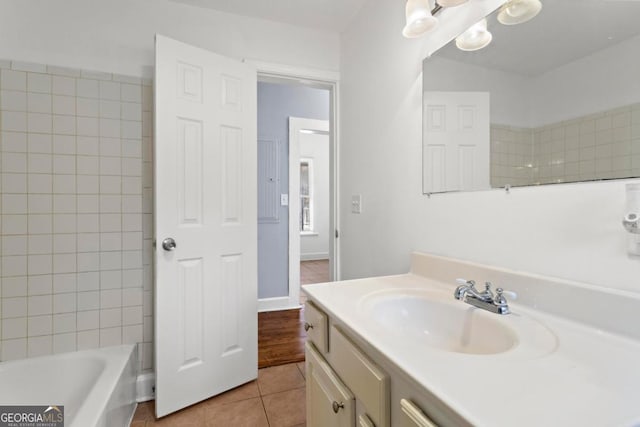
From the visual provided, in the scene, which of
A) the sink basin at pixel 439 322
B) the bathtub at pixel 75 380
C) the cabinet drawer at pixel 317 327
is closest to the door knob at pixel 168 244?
the bathtub at pixel 75 380

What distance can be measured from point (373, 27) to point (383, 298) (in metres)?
1.57

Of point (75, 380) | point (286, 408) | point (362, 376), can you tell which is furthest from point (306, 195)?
point (362, 376)

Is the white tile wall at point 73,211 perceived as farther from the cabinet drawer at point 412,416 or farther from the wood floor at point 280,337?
the cabinet drawer at point 412,416

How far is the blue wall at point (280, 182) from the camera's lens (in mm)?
3092

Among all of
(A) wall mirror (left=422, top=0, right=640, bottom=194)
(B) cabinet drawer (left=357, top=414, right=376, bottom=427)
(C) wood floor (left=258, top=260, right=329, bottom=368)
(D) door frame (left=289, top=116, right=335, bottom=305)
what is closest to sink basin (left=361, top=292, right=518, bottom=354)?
(B) cabinet drawer (left=357, top=414, right=376, bottom=427)

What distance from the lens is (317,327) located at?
39.8 inches

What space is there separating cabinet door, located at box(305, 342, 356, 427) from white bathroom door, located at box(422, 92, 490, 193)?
2.69 ft

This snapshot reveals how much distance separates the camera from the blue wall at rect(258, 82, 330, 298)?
3.09 metres

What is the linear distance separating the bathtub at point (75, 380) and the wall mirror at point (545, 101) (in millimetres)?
1741

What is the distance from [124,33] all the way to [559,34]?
2091 mm

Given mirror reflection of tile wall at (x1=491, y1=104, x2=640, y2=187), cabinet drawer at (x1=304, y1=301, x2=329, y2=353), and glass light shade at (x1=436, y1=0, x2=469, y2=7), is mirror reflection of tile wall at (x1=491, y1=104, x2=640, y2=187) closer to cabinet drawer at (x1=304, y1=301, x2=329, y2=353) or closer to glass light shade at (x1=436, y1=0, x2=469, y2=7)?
glass light shade at (x1=436, y1=0, x2=469, y2=7)

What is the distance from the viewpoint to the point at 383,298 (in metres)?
1.01

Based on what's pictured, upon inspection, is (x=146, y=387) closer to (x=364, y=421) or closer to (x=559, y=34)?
(x=364, y=421)

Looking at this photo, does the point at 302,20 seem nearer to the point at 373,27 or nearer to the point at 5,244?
the point at 373,27
